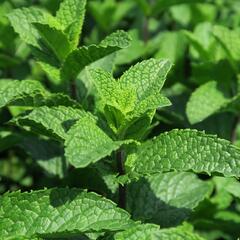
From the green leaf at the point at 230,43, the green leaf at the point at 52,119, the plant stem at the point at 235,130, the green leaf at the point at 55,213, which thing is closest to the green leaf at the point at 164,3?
the green leaf at the point at 230,43

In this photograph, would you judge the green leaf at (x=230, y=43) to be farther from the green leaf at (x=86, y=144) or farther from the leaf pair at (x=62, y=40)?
the green leaf at (x=86, y=144)

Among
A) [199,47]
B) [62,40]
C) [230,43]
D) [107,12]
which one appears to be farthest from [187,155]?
[107,12]

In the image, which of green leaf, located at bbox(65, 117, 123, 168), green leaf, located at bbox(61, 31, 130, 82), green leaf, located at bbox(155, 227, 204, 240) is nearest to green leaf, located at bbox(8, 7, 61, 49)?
green leaf, located at bbox(61, 31, 130, 82)

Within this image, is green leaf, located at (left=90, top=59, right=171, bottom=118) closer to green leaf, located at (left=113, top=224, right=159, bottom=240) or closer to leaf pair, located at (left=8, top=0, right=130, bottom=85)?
leaf pair, located at (left=8, top=0, right=130, bottom=85)

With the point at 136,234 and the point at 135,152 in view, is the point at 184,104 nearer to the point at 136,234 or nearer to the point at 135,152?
the point at 135,152

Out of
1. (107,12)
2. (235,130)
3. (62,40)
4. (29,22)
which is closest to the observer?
(62,40)

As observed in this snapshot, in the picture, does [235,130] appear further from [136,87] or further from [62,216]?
[62,216]
